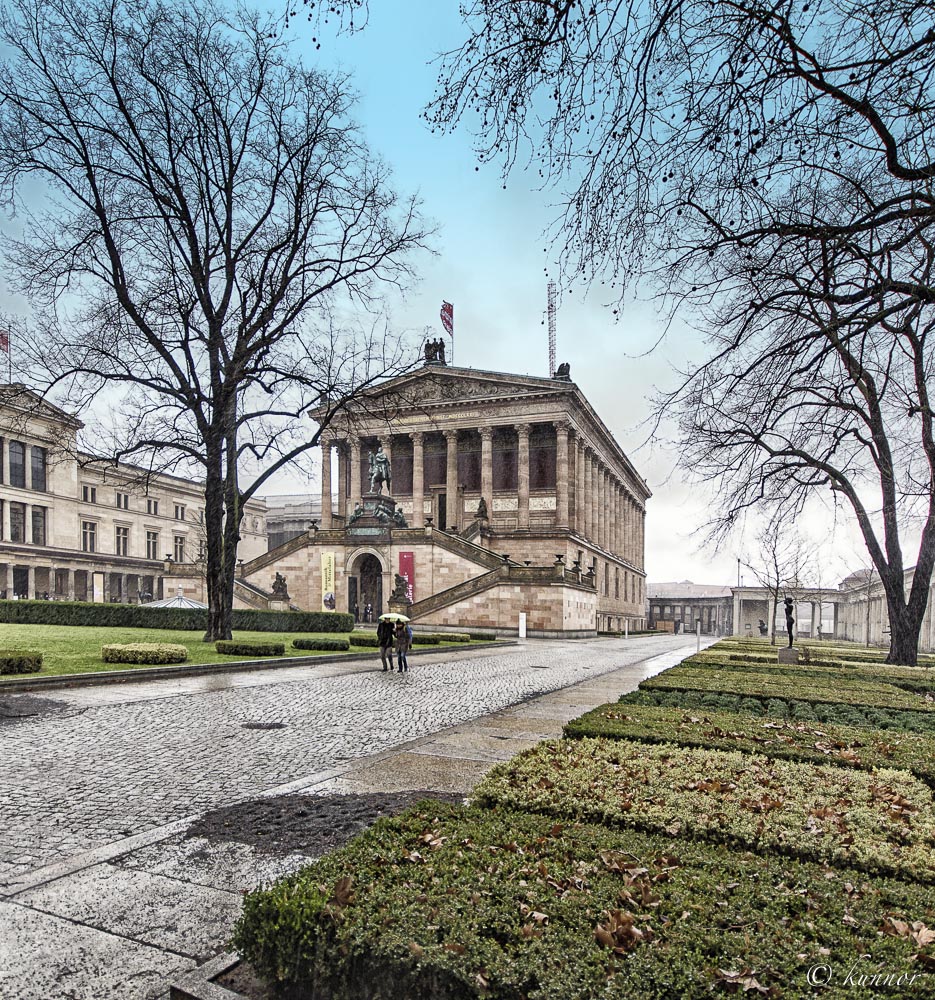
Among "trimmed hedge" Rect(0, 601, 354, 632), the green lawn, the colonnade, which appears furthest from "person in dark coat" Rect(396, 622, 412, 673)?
the colonnade

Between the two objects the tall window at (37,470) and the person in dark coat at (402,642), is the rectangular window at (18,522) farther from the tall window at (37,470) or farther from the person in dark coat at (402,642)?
the person in dark coat at (402,642)

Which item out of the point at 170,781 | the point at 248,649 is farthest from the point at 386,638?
the point at 170,781

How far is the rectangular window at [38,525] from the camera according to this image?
7032 cm

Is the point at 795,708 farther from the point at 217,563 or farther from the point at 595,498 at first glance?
the point at 595,498

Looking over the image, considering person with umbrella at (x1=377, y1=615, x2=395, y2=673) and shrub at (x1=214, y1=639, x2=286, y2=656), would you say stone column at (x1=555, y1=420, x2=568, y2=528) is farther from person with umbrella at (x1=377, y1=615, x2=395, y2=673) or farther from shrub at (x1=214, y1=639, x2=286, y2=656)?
person with umbrella at (x1=377, y1=615, x2=395, y2=673)

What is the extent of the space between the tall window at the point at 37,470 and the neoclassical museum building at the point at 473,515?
83.3 ft

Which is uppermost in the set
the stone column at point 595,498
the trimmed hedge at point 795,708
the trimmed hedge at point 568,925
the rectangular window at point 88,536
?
the stone column at point 595,498

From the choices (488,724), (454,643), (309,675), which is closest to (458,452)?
(454,643)

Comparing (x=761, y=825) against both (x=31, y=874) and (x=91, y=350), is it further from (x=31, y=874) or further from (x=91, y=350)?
(x=91, y=350)

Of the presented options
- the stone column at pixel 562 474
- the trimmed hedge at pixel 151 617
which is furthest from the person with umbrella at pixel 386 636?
the stone column at pixel 562 474

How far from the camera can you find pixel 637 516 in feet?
368

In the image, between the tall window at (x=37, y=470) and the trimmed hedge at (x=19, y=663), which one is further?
the tall window at (x=37, y=470)

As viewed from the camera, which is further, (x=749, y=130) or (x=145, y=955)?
(x=749, y=130)

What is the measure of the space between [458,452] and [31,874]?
65.9 metres
